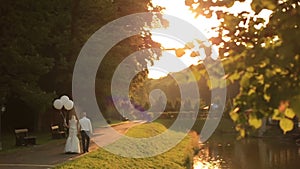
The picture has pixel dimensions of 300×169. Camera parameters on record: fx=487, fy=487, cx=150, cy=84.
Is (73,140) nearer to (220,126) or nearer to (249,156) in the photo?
(249,156)

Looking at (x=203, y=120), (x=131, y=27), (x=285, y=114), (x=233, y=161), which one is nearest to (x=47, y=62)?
(x=131, y=27)

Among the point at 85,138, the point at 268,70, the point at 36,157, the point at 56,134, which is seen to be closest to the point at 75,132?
the point at 85,138

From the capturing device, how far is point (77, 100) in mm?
34688

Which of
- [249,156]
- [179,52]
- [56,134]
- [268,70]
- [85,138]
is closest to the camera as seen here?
[268,70]

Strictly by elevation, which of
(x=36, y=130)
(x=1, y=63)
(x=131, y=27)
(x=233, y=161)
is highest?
(x=131, y=27)

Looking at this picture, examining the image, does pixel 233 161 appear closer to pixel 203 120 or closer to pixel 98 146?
pixel 98 146

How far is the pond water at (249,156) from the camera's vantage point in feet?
111

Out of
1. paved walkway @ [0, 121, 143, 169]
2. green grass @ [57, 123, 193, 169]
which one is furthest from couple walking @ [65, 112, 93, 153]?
green grass @ [57, 123, 193, 169]

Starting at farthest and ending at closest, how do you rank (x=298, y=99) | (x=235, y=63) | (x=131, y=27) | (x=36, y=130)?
(x=131, y=27) → (x=36, y=130) → (x=235, y=63) → (x=298, y=99)

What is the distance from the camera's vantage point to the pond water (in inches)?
1329

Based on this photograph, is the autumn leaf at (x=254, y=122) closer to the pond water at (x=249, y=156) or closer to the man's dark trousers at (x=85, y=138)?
the man's dark trousers at (x=85, y=138)

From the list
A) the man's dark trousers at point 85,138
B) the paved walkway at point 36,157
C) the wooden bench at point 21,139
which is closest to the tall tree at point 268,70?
the paved walkway at point 36,157

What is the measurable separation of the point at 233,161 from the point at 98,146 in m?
13.5

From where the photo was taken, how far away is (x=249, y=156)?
39906 mm
